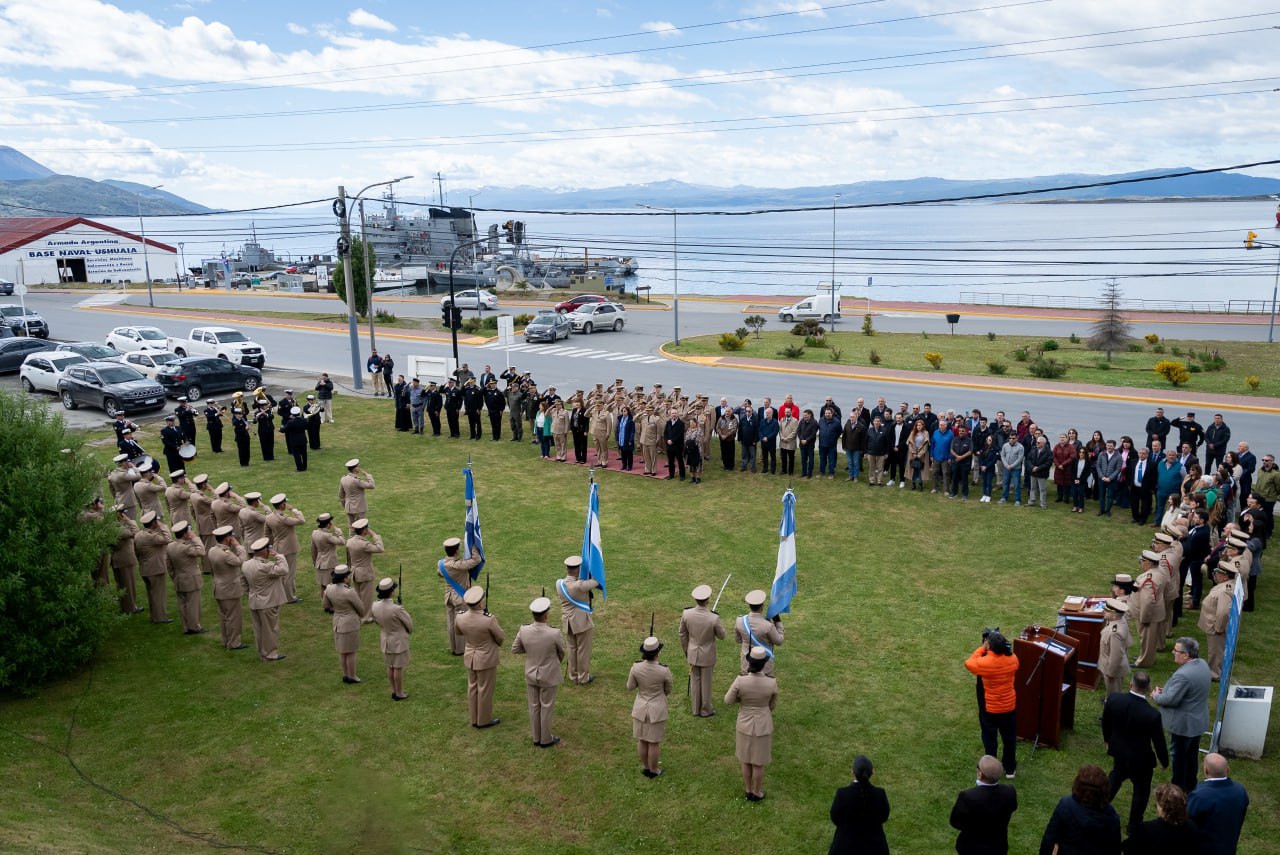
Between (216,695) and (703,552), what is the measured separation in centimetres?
776

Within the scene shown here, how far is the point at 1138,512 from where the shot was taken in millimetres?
16969

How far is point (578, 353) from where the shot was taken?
4028 centimetres

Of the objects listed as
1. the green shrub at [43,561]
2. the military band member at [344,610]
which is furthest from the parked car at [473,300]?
the military band member at [344,610]

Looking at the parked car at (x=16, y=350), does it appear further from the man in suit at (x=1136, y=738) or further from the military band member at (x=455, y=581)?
the man in suit at (x=1136, y=738)

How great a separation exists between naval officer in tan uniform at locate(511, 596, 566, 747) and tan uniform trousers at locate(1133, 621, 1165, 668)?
7.12m

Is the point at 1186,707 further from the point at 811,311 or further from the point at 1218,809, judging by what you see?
the point at 811,311

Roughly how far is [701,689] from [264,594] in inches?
217

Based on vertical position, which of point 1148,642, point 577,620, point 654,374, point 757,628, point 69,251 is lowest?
point 1148,642

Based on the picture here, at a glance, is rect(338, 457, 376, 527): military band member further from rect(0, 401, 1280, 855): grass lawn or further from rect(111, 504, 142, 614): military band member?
rect(111, 504, 142, 614): military band member

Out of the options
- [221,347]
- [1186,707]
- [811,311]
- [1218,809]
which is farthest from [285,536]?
[811,311]

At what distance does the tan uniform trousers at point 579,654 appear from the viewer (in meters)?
11.1

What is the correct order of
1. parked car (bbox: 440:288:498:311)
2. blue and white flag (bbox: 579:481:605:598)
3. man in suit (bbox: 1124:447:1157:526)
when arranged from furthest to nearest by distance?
parked car (bbox: 440:288:498:311) → man in suit (bbox: 1124:447:1157:526) → blue and white flag (bbox: 579:481:605:598)

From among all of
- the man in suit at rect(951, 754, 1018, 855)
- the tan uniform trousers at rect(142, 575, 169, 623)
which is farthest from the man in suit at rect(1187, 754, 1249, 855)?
the tan uniform trousers at rect(142, 575, 169, 623)

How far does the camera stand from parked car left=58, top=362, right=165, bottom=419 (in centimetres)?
2688
